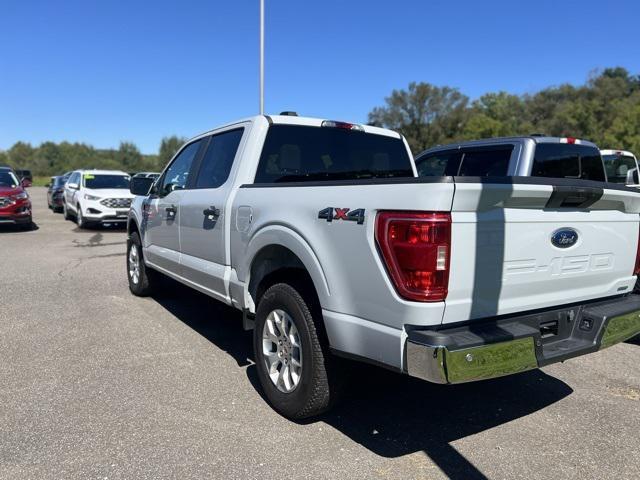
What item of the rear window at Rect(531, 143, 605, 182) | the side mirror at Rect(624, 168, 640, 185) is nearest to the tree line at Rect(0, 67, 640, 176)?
the side mirror at Rect(624, 168, 640, 185)

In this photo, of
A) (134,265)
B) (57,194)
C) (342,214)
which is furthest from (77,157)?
(342,214)

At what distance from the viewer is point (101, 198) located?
1578cm

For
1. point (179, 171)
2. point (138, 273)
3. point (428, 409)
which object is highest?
point (179, 171)

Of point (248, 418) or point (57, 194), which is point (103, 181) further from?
point (248, 418)

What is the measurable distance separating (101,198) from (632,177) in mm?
14031

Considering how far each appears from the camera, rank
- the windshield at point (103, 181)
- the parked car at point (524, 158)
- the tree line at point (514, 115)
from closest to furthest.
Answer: the parked car at point (524, 158) < the windshield at point (103, 181) < the tree line at point (514, 115)

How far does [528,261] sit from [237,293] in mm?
2195

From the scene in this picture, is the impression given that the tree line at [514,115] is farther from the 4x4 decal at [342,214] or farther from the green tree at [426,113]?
the 4x4 decal at [342,214]

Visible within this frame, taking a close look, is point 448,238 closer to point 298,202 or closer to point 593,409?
point 298,202

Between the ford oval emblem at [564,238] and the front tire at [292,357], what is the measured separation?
1462 millimetres

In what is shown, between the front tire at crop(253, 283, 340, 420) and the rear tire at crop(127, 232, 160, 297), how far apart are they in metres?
3.42

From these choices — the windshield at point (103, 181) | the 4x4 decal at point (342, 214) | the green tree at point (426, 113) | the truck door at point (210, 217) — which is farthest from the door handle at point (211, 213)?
the green tree at point (426, 113)

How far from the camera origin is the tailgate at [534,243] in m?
2.61

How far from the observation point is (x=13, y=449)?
10.1ft
